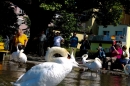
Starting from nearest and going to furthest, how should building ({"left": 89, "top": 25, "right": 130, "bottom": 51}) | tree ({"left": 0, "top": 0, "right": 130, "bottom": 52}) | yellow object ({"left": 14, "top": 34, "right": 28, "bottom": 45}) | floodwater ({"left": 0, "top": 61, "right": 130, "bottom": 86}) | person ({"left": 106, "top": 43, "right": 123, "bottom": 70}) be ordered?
floodwater ({"left": 0, "top": 61, "right": 130, "bottom": 86})
yellow object ({"left": 14, "top": 34, "right": 28, "bottom": 45})
person ({"left": 106, "top": 43, "right": 123, "bottom": 70})
tree ({"left": 0, "top": 0, "right": 130, "bottom": 52})
building ({"left": 89, "top": 25, "right": 130, "bottom": 51})

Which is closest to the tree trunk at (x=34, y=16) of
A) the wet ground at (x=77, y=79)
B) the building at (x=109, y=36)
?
the wet ground at (x=77, y=79)

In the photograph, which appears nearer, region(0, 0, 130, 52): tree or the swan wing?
the swan wing

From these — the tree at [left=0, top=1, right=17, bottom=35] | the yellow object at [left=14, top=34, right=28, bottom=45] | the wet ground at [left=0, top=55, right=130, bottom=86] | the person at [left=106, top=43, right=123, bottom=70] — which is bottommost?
the wet ground at [left=0, top=55, right=130, bottom=86]

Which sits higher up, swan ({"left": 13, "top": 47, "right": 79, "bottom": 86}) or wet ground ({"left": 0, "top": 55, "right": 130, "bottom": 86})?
swan ({"left": 13, "top": 47, "right": 79, "bottom": 86})

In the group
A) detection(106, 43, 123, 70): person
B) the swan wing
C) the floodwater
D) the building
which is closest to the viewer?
the swan wing

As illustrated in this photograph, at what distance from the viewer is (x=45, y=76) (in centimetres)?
664

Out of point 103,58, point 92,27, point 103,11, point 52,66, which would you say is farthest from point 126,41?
point 52,66

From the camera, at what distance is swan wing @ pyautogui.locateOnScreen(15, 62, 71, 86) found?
261 inches

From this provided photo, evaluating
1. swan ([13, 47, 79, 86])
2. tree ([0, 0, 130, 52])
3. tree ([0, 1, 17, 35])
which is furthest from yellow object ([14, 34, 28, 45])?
tree ([0, 1, 17, 35])

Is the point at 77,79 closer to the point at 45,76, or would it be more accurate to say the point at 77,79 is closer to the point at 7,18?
the point at 45,76

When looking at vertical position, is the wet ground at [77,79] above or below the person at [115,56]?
below

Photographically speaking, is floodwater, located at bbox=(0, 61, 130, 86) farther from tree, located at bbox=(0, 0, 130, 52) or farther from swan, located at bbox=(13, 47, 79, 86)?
tree, located at bbox=(0, 0, 130, 52)

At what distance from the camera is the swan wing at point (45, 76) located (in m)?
6.63

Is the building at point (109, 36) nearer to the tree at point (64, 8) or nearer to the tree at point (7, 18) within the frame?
the tree at point (64, 8)
